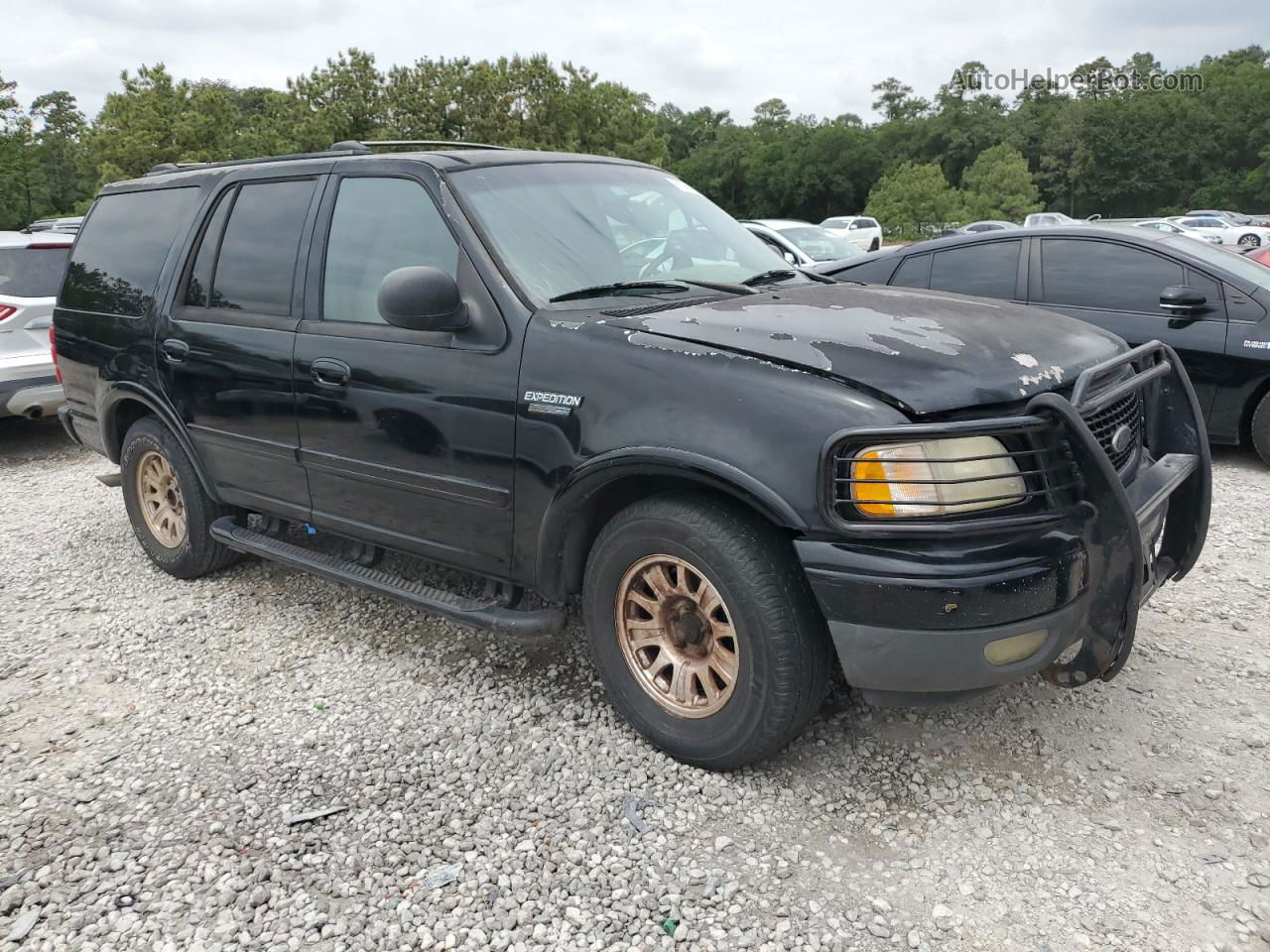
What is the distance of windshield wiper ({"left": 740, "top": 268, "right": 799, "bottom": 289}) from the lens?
3.74 m

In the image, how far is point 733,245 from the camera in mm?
4051

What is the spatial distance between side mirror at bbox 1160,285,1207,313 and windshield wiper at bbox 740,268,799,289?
3558mm

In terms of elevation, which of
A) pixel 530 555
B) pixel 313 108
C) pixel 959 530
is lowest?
pixel 530 555

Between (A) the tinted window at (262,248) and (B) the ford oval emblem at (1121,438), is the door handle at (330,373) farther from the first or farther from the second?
(B) the ford oval emblem at (1121,438)

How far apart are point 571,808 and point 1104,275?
5489mm

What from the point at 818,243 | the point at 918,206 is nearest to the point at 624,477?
the point at 818,243

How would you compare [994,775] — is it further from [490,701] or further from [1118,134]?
[1118,134]

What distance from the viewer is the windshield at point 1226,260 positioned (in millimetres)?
6277

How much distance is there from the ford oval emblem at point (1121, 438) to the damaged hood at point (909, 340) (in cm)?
23

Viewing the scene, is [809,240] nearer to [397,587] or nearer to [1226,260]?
[1226,260]

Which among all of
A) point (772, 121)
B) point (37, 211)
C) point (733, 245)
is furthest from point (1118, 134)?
point (733, 245)

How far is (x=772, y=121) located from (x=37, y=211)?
65.3 m

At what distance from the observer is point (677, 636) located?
117 inches

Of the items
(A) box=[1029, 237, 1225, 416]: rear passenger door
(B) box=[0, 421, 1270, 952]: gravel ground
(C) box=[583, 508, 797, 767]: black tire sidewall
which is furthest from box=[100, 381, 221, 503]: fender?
(A) box=[1029, 237, 1225, 416]: rear passenger door
